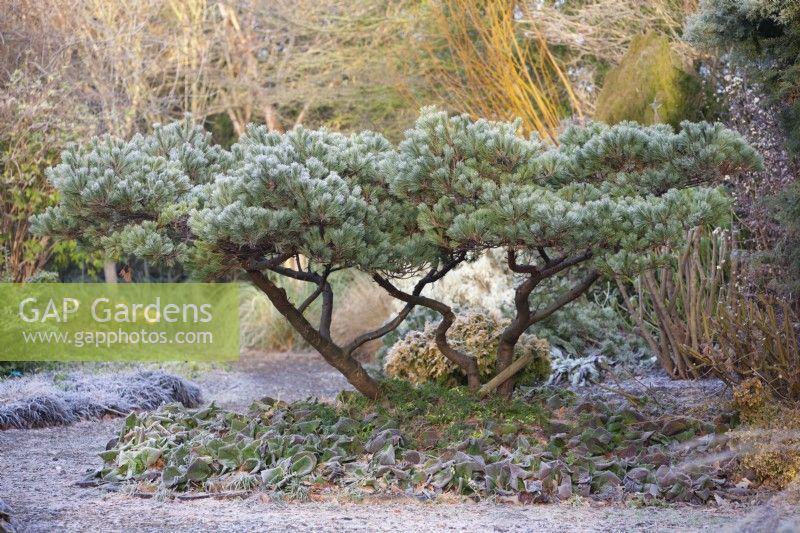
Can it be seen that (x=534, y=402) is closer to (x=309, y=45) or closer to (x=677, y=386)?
(x=677, y=386)

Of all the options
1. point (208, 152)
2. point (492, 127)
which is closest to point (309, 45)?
point (208, 152)

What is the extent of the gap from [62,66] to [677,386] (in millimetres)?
6138

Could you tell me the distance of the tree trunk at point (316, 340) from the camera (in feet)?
14.6

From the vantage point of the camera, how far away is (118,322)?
1016 centimetres

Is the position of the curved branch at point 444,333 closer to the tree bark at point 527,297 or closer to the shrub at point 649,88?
the tree bark at point 527,297

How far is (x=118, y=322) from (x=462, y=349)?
17.9 feet

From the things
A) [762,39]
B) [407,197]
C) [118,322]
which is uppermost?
[762,39]

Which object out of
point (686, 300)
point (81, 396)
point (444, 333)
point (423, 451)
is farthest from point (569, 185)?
point (81, 396)

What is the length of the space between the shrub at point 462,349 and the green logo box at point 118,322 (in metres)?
3.45

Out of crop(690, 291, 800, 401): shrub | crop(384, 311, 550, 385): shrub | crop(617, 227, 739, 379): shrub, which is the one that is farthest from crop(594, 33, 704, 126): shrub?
crop(690, 291, 800, 401): shrub

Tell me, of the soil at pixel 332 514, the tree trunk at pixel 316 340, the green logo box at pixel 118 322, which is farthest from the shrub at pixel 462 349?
the green logo box at pixel 118 322

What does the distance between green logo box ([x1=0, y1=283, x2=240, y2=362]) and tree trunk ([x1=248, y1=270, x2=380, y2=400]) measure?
3981mm

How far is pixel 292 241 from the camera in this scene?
4.06 m

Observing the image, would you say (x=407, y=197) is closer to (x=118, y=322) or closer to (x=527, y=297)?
(x=527, y=297)
